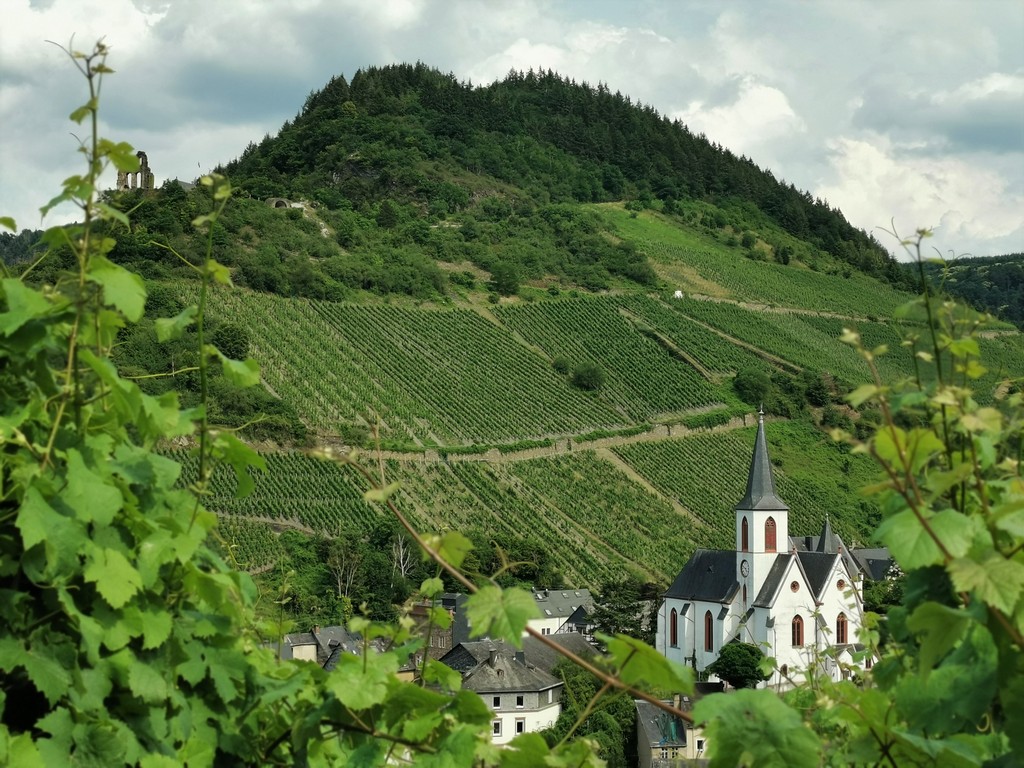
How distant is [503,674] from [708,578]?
39.7 feet

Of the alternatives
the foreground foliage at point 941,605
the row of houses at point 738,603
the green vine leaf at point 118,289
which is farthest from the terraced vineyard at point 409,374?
the foreground foliage at point 941,605

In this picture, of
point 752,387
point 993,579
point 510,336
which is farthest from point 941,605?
point 510,336

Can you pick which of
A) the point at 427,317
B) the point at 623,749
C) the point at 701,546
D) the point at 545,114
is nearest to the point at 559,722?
the point at 623,749

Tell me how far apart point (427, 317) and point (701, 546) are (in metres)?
28.4

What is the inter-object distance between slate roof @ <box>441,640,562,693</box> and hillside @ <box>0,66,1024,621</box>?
5.58 metres

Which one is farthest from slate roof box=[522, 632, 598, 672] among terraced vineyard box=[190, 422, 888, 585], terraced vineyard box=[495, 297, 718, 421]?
terraced vineyard box=[495, 297, 718, 421]

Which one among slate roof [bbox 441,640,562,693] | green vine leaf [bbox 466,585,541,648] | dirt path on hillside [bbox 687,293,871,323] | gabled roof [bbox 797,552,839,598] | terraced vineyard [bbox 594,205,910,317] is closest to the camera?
green vine leaf [bbox 466,585,541,648]

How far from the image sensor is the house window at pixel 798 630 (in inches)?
1641

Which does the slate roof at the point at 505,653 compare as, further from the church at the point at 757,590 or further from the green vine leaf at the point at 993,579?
the green vine leaf at the point at 993,579

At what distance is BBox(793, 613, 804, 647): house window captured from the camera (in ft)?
137

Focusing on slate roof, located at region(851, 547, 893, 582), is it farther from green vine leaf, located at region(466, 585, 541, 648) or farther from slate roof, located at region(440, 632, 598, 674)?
green vine leaf, located at region(466, 585, 541, 648)

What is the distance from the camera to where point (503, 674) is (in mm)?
34656

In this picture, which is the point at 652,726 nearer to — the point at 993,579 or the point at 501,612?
the point at 501,612

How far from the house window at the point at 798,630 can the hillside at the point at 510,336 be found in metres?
9.35
